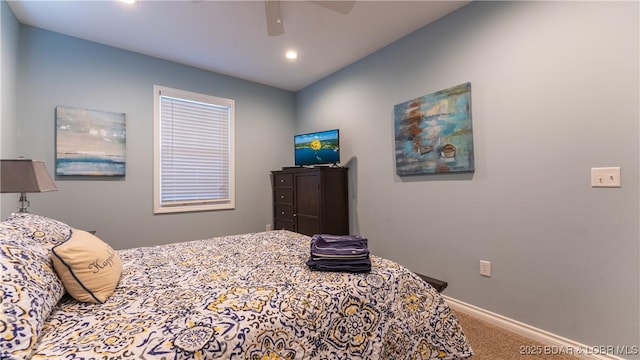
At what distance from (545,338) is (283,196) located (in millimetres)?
2983

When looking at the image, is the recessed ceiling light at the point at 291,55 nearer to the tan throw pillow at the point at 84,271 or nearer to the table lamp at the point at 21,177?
the table lamp at the point at 21,177

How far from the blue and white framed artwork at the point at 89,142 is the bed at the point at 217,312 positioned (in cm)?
170

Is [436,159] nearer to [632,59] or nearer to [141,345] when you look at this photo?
[632,59]

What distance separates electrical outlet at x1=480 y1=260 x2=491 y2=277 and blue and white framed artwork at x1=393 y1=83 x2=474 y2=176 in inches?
30.5

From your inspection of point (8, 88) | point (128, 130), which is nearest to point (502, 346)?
point (128, 130)

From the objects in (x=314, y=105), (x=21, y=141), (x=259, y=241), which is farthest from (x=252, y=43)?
(x=21, y=141)

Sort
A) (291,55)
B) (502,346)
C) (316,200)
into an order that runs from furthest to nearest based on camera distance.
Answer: (316,200) < (291,55) < (502,346)

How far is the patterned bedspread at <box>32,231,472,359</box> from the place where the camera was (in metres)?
0.85

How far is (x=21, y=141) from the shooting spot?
251 cm

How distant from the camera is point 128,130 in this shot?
3.03 metres

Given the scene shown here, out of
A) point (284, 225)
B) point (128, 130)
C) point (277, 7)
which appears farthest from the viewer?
point (284, 225)

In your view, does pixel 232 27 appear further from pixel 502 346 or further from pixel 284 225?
pixel 502 346

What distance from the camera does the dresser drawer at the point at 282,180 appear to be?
369cm

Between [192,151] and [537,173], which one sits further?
[192,151]
